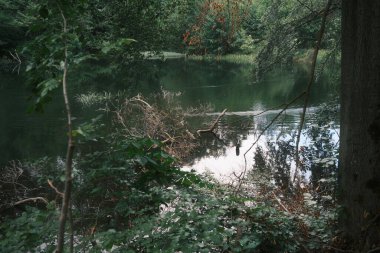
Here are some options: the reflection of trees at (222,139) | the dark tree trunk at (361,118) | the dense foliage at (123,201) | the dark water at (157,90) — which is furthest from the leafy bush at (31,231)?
the reflection of trees at (222,139)

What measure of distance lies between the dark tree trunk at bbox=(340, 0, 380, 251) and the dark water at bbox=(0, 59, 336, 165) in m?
4.59

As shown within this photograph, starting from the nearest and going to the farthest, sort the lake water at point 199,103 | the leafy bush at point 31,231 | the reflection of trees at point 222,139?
the leafy bush at point 31,231, the lake water at point 199,103, the reflection of trees at point 222,139

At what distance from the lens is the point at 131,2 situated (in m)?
8.53

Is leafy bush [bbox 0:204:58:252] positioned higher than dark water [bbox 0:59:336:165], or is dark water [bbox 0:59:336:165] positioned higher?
leafy bush [bbox 0:204:58:252]

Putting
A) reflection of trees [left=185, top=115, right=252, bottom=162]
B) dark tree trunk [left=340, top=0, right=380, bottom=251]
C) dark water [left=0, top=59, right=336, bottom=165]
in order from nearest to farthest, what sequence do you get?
dark tree trunk [left=340, top=0, right=380, bottom=251]
reflection of trees [left=185, top=115, right=252, bottom=162]
dark water [left=0, top=59, right=336, bottom=165]

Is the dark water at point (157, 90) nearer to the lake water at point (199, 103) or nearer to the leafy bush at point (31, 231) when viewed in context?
the lake water at point (199, 103)

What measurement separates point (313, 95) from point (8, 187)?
1695 cm

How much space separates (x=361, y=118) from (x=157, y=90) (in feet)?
68.5

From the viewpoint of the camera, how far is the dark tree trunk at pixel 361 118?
3.02 m

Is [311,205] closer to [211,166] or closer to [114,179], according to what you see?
[114,179]

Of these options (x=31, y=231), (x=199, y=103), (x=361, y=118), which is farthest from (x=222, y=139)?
(x=31, y=231)

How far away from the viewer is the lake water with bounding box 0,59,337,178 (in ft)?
43.3

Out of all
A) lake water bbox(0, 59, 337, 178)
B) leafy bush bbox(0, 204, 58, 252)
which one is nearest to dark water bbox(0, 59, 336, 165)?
lake water bbox(0, 59, 337, 178)

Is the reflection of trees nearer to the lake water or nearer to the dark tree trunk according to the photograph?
the lake water
